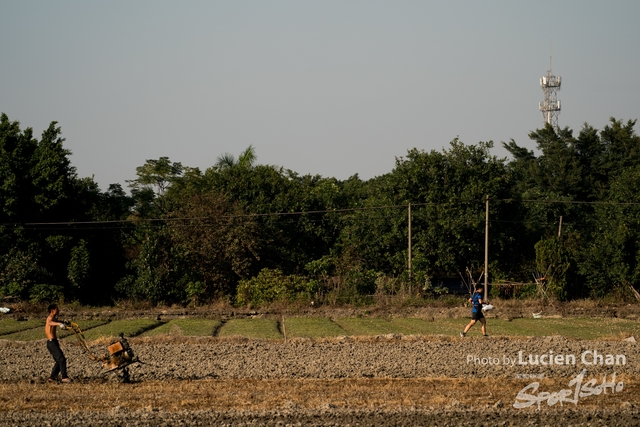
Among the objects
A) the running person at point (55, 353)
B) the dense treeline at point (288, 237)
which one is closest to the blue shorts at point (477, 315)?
the running person at point (55, 353)

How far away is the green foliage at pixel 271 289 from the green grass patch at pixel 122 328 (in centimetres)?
716

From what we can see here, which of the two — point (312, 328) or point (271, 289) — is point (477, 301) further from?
point (271, 289)

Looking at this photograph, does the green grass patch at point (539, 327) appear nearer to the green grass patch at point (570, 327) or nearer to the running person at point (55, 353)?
the green grass patch at point (570, 327)

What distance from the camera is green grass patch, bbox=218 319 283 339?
26.6 m

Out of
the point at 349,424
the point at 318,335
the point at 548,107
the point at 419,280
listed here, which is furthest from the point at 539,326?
the point at 548,107

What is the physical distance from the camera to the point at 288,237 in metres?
48.5

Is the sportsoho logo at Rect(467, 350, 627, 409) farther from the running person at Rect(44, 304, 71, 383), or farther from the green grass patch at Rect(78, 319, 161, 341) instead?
the green grass patch at Rect(78, 319, 161, 341)

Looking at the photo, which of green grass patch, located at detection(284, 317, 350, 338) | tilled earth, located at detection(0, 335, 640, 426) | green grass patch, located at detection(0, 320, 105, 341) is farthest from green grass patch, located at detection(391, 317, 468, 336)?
green grass patch, located at detection(0, 320, 105, 341)

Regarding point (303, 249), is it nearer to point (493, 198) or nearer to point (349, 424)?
point (493, 198)

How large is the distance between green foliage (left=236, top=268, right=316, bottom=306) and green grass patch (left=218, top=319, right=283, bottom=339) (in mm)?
5335

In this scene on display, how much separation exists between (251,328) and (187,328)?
244 centimetres

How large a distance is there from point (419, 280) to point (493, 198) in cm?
804

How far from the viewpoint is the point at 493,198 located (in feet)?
149

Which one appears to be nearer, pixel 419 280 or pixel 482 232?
pixel 419 280
